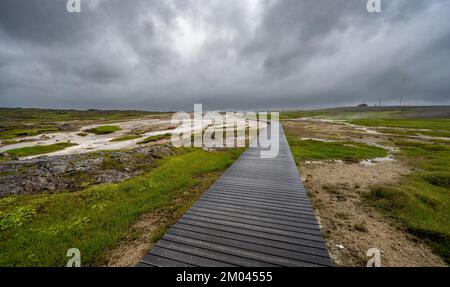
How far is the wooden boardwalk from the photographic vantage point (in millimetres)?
5023

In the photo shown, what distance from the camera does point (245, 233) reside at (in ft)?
20.0

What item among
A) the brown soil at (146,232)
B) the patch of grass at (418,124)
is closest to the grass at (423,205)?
the brown soil at (146,232)

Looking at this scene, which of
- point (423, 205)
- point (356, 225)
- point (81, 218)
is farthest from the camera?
point (423, 205)

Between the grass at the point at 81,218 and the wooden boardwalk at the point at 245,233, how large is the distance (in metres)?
2.63

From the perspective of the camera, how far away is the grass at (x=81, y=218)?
6445 millimetres

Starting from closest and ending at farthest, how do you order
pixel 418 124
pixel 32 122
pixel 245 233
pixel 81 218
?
pixel 245 233 < pixel 81 218 < pixel 418 124 < pixel 32 122

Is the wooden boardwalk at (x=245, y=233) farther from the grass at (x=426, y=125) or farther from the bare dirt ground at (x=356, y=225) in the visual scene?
the grass at (x=426, y=125)

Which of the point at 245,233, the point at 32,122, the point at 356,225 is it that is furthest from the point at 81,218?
the point at 32,122

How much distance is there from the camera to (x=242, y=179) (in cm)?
1134

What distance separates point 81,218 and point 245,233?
23.8 ft

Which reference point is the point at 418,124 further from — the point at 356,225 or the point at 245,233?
the point at 245,233

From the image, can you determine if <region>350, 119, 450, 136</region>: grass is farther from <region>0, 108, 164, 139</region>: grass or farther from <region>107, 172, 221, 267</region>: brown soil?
<region>0, 108, 164, 139</region>: grass
